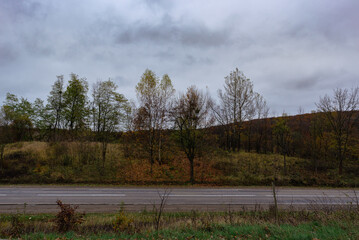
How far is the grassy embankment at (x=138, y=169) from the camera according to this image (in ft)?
66.5

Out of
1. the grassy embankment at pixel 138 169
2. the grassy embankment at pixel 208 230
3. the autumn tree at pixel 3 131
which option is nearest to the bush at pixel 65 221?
the grassy embankment at pixel 208 230

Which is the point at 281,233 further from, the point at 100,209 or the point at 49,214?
the point at 49,214

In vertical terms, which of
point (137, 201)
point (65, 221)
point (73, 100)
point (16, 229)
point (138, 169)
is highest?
point (73, 100)

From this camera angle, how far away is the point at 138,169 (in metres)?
22.7

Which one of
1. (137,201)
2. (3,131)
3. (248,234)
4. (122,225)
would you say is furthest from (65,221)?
(3,131)

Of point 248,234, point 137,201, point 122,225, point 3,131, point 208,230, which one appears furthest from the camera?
point 3,131

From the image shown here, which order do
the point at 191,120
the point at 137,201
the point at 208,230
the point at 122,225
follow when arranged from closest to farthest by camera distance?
the point at 208,230
the point at 122,225
the point at 137,201
the point at 191,120

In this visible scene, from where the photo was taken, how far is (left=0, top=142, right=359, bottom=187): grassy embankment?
66.5 feet

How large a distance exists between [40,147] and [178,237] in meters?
25.9

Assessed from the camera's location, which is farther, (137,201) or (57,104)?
(57,104)

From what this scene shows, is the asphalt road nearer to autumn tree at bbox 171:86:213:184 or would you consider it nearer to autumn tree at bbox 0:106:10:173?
autumn tree at bbox 171:86:213:184

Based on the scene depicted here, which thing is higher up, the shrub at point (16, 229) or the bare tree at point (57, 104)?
the bare tree at point (57, 104)

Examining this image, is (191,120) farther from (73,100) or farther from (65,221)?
(73,100)

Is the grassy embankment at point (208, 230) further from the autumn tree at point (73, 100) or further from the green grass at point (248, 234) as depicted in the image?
the autumn tree at point (73, 100)
